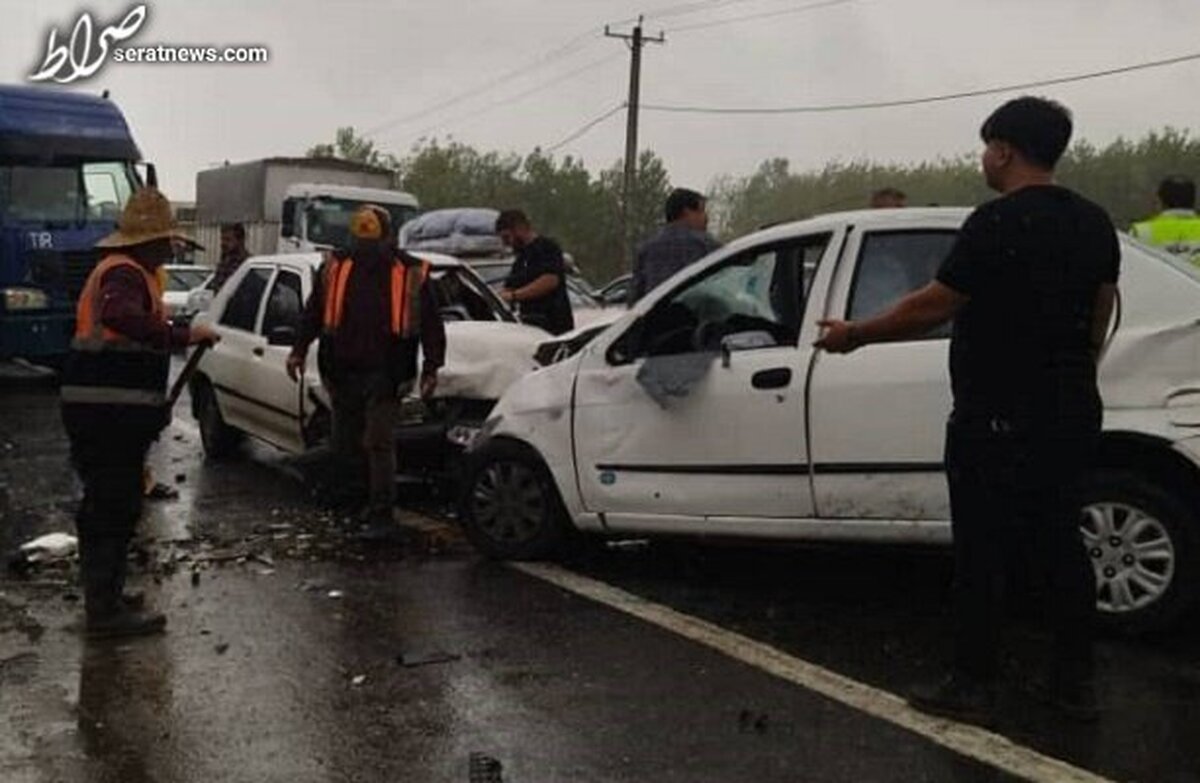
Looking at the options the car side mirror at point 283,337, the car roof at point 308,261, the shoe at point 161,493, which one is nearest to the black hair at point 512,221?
the car roof at point 308,261

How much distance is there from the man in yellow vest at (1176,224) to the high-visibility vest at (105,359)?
5.43 m

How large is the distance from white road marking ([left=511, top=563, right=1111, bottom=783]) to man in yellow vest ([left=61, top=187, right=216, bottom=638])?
6.13 ft

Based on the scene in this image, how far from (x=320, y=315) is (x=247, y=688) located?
2952 millimetres

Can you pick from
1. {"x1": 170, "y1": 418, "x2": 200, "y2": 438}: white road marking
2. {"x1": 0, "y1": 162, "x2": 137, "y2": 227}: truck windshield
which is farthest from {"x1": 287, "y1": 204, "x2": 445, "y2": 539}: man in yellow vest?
{"x1": 0, "y1": 162, "x2": 137, "y2": 227}: truck windshield

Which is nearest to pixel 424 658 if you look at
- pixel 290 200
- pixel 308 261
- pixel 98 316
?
pixel 98 316

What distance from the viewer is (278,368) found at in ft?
28.5

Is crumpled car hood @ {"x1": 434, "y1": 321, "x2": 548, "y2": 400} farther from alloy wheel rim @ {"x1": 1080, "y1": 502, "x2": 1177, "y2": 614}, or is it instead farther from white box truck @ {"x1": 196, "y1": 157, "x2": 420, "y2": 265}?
white box truck @ {"x1": 196, "y1": 157, "x2": 420, "y2": 265}

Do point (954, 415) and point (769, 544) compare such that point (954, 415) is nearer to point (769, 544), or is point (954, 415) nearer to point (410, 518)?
point (769, 544)

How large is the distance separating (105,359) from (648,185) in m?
45.4

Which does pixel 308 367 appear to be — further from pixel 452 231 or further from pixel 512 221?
pixel 452 231

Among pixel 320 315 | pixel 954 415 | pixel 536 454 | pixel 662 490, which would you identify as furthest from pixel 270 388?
pixel 954 415

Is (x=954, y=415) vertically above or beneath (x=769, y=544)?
above

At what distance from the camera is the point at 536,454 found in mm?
6461

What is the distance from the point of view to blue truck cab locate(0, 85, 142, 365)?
1398 cm
